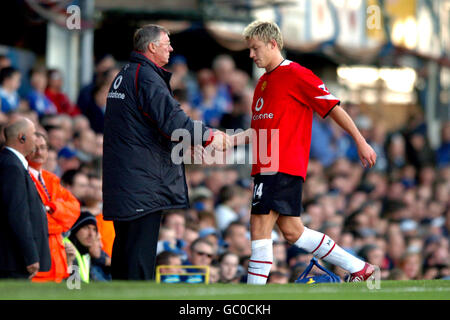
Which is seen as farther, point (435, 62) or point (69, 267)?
point (435, 62)

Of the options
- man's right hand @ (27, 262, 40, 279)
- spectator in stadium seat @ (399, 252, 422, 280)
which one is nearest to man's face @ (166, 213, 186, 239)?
man's right hand @ (27, 262, 40, 279)

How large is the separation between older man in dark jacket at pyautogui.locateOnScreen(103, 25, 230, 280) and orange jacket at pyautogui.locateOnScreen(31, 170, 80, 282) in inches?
42.0

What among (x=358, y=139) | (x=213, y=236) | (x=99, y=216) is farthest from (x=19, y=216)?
(x=213, y=236)

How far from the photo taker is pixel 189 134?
6691 mm

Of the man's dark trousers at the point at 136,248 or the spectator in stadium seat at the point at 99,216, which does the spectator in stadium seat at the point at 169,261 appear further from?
the man's dark trousers at the point at 136,248

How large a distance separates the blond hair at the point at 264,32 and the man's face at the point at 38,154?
1859 mm

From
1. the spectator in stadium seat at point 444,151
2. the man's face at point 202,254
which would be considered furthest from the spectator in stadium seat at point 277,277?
the spectator in stadium seat at point 444,151

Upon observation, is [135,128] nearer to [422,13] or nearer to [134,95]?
[134,95]

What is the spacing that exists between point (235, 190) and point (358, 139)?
5.41 m

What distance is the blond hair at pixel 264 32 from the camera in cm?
702

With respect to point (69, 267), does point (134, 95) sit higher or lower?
higher

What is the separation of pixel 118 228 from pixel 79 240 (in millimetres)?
→ 1737

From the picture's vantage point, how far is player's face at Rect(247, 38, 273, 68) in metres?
7.04
